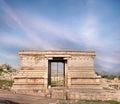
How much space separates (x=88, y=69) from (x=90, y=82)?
5.38ft

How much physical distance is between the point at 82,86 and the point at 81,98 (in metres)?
3.13

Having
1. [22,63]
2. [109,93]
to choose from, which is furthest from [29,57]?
[109,93]

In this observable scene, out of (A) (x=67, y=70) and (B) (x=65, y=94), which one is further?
(A) (x=67, y=70)

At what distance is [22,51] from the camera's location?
2525 centimetres

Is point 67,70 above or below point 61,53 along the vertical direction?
below

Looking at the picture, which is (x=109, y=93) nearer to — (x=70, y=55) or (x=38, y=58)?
(x=70, y=55)

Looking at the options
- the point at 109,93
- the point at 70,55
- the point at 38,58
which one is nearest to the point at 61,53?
the point at 70,55

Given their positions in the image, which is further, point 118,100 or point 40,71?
point 40,71

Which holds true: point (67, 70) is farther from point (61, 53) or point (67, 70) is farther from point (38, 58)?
point (38, 58)

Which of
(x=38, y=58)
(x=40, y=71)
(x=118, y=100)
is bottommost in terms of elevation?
(x=118, y=100)

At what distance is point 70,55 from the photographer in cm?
2530

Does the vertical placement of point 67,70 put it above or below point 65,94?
above

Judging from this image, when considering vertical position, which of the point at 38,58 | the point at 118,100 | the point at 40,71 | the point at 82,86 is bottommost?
the point at 118,100

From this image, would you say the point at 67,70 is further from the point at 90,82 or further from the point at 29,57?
the point at 29,57
